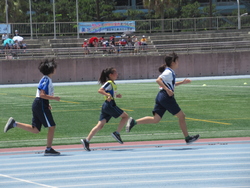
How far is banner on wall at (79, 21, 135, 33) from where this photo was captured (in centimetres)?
4784

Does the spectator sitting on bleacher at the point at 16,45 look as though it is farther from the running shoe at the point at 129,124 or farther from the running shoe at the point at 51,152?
the running shoe at the point at 51,152

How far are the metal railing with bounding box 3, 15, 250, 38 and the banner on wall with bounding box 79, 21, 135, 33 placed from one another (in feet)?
2.42

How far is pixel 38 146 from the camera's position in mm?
10727

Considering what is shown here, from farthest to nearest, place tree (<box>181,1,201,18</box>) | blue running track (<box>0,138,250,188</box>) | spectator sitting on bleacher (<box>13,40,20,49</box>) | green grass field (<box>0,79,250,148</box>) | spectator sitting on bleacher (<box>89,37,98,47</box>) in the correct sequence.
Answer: tree (<box>181,1,201,18</box>), spectator sitting on bleacher (<box>89,37,98,47</box>), spectator sitting on bleacher (<box>13,40,20,49</box>), green grass field (<box>0,79,250,148</box>), blue running track (<box>0,138,250,188</box>)

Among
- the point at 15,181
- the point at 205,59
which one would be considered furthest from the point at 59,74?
the point at 15,181

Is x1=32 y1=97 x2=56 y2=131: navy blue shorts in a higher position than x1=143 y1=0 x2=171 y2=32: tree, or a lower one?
lower

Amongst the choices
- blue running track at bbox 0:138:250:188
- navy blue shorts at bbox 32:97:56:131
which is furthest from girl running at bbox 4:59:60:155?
blue running track at bbox 0:138:250:188

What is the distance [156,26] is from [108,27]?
166 inches

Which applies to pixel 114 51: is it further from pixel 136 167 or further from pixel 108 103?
pixel 136 167

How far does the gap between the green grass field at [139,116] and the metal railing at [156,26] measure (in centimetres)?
2429

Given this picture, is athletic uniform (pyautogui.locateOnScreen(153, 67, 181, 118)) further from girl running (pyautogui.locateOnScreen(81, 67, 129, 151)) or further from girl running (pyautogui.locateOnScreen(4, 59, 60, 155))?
girl running (pyautogui.locateOnScreen(4, 59, 60, 155))

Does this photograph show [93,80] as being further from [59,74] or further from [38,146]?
[38,146]

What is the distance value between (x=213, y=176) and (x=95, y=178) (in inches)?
61.7

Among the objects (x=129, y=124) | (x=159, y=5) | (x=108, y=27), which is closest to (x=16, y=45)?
(x=108, y=27)
